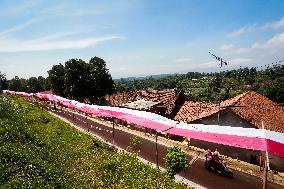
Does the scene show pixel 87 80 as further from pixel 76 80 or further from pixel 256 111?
pixel 256 111

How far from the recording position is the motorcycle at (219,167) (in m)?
21.3

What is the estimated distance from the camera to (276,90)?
73.9 metres

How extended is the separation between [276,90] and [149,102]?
1634 inches

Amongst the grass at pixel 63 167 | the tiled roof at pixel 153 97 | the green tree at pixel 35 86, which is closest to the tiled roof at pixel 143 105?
the tiled roof at pixel 153 97

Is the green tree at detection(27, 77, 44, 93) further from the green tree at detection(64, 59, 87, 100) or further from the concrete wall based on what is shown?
the concrete wall

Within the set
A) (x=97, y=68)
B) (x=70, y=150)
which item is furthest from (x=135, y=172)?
(x=97, y=68)

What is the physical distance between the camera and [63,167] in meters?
19.5

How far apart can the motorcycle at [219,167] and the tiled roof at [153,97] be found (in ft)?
79.2

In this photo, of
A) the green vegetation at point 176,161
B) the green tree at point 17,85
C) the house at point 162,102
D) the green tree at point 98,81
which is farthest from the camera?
the green tree at point 17,85

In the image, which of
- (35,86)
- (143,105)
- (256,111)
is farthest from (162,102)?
(35,86)

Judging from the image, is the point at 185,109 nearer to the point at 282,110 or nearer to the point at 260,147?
the point at 282,110

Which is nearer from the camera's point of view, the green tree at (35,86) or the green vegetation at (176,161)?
the green vegetation at (176,161)

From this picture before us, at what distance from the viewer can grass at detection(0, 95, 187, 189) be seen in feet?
50.7

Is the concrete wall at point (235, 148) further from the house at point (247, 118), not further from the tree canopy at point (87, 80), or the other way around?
the tree canopy at point (87, 80)
